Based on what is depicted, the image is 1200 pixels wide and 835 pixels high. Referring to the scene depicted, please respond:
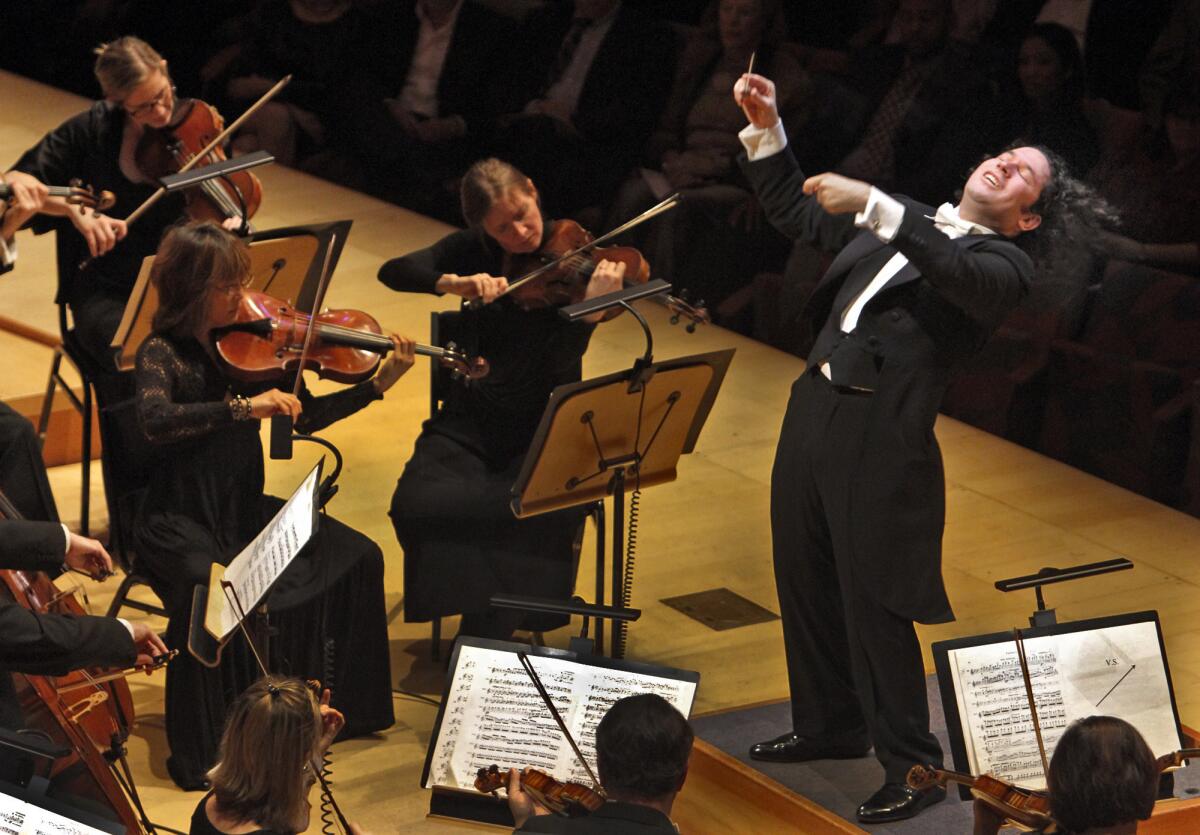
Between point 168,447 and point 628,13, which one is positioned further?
point 628,13

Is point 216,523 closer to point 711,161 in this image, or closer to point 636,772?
point 636,772

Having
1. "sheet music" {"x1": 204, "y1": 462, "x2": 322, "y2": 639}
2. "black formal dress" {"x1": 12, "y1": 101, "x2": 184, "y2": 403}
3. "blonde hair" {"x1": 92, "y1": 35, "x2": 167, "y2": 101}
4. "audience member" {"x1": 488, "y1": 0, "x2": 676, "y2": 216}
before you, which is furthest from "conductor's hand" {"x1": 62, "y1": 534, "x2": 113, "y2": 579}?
"audience member" {"x1": 488, "y1": 0, "x2": 676, "y2": 216}

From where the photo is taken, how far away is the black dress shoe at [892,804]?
3.52m

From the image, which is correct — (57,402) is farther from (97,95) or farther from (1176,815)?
(97,95)

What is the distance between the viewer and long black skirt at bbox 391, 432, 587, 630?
4.37m

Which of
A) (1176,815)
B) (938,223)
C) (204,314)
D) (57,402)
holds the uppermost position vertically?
(938,223)

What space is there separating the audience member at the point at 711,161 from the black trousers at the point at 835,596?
301 centimetres

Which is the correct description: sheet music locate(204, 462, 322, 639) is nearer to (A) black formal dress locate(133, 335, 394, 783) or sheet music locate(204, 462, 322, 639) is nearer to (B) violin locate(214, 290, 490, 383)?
(A) black formal dress locate(133, 335, 394, 783)

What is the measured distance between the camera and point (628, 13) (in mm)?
7141

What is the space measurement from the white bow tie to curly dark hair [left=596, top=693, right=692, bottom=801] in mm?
1153

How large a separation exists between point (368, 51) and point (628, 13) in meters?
1.69

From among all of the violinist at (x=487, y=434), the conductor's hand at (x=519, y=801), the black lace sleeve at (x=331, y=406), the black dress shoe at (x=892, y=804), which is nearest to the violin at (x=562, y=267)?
the violinist at (x=487, y=434)

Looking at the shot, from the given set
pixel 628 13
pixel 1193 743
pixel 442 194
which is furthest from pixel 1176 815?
pixel 442 194

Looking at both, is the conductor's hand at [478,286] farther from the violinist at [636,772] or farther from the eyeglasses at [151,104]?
the violinist at [636,772]
